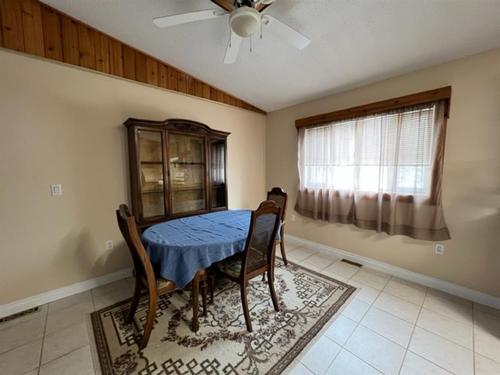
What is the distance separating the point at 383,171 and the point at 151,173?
9.26 feet

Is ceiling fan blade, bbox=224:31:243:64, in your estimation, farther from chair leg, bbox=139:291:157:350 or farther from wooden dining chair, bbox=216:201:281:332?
chair leg, bbox=139:291:157:350

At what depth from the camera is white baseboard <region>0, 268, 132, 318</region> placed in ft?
6.13

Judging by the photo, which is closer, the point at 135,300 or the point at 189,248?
the point at 189,248

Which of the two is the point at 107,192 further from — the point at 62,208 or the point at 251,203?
the point at 251,203

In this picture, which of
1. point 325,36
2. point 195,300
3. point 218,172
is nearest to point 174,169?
point 218,172

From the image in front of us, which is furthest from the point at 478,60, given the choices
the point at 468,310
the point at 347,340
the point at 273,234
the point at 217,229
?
the point at 217,229

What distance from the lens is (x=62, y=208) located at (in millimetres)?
2082

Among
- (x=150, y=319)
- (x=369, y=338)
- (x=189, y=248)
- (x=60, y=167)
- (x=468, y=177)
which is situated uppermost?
→ (x=60, y=167)

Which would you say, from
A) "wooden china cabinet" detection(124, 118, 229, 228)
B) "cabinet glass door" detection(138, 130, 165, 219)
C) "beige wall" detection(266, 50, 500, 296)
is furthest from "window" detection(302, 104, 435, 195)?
"cabinet glass door" detection(138, 130, 165, 219)

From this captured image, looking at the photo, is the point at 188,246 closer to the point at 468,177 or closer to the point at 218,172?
the point at 218,172

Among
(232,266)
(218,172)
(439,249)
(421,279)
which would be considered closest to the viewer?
(232,266)

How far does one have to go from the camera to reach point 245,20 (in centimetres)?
133

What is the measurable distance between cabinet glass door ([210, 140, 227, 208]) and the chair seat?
1206 millimetres

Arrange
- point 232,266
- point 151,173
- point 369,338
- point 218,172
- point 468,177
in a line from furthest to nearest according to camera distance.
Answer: point 218,172 < point 151,173 < point 468,177 < point 232,266 < point 369,338
